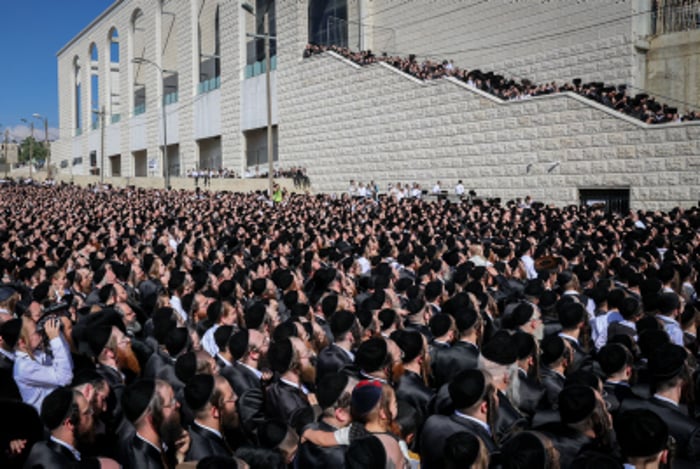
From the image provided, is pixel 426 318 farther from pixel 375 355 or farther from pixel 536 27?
pixel 536 27

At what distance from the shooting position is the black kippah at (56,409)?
12.0 ft

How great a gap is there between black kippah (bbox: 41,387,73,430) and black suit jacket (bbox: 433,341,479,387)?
297cm

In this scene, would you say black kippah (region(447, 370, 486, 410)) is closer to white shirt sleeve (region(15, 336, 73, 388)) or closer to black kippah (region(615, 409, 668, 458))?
black kippah (region(615, 409, 668, 458))

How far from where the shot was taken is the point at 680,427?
3857 mm

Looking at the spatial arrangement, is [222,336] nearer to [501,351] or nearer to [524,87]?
[501,351]

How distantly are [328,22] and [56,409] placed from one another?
39199 mm

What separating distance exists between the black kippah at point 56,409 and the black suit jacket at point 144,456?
45 cm

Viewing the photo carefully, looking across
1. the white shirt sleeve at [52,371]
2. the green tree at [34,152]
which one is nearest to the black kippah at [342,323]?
the white shirt sleeve at [52,371]

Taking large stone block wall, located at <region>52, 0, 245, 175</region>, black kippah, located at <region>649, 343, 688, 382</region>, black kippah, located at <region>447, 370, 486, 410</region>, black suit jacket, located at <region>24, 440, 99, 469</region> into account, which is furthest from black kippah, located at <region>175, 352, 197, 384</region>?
large stone block wall, located at <region>52, 0, 245, 175</region>

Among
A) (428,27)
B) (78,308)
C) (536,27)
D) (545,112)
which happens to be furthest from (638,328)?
(428,27)

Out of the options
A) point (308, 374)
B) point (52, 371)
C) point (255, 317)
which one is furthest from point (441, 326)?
point (52, 371)

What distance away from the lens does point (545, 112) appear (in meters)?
24.8

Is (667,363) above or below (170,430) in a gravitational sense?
above

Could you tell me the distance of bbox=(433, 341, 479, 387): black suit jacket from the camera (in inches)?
205
